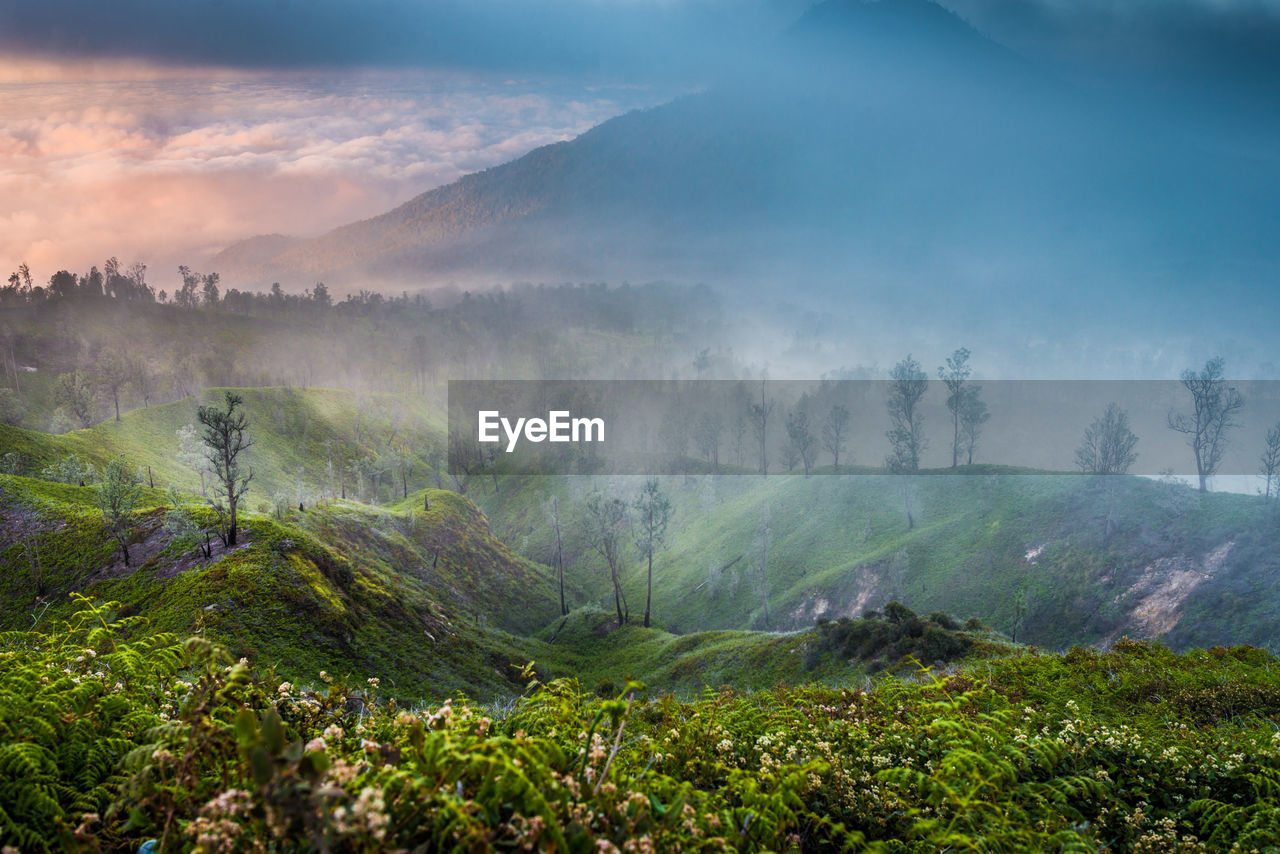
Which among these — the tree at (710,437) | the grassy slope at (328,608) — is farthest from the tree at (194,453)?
the tree at (710,437)

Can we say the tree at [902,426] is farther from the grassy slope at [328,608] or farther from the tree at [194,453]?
the tree at [194,453]

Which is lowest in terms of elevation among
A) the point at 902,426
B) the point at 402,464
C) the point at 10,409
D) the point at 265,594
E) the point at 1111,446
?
the point at 402,464

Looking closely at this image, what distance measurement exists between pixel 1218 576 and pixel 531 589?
3553 inches

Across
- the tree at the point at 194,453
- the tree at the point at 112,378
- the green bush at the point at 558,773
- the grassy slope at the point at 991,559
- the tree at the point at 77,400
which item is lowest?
the grassy slope at the point at 991,559

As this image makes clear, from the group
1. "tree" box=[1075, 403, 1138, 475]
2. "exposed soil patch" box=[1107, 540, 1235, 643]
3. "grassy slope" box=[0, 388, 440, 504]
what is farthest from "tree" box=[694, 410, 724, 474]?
"exposed soil patch" box=[1107, 540, 1235, 643]

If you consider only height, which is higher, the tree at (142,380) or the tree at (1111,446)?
the tree at (142,380)

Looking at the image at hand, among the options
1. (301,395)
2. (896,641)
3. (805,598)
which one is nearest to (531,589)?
(805,598)

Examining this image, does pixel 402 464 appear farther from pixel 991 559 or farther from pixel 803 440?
pixel 991 559

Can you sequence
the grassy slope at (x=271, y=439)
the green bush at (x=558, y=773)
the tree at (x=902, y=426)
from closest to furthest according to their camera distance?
the green bush at (x=558, y=773), the grassy slope at (x=271, y=439), the tree at (x=902, y=426)

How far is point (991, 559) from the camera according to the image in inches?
3371

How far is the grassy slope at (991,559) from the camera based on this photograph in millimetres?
68688

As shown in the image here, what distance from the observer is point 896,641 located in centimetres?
4153

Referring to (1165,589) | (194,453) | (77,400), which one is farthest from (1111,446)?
(77,400)

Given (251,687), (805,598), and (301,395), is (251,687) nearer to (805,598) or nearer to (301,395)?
(805,598)
